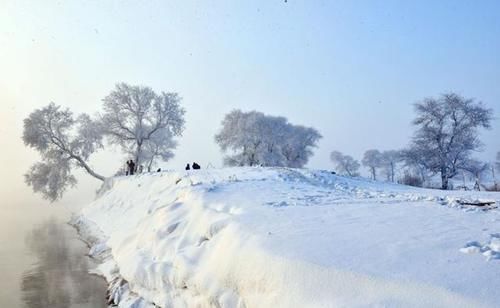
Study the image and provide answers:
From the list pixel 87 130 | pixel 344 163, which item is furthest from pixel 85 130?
pixel 344 163

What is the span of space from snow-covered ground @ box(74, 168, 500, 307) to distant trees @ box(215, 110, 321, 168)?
1692 inches

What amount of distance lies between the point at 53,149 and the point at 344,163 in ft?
201

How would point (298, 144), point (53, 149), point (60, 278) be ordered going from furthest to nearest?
point (298, 144)
point (53, 149)
point (60, 278)

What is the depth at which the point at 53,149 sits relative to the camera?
3347 centimetres

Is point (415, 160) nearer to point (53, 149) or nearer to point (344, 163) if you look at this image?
point (53, 149)

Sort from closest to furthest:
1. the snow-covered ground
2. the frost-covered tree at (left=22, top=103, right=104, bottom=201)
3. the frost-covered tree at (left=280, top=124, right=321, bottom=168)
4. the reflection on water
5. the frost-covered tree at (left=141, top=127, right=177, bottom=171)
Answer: the snow-covered ground → the reflection on water → the frost-covered tree at (left=22, top=103, right=104, bottom=201) → the frost-covered tree at (left=141, top=127, right=177, bottom=171) → the frost-covered tree at (left=280, top=124, right=321, bottom=168)

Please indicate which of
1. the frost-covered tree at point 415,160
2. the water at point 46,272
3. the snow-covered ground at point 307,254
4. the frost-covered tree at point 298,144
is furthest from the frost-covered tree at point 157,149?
the snow-covered ground at point 307,254

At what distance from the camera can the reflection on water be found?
326 inches

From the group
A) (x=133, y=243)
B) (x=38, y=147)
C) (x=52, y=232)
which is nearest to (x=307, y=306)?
(x=133, y=243)

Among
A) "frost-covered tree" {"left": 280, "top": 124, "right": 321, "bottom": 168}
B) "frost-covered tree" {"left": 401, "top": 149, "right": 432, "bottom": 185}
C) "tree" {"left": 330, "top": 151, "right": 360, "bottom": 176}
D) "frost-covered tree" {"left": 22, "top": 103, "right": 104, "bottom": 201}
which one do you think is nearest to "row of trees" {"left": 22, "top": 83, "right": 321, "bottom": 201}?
"frost-covered tree" {"left": 22, "top": 103, "right": 104, "bottom": 201}

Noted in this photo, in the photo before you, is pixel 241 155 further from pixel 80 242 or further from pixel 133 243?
pixel 133 243

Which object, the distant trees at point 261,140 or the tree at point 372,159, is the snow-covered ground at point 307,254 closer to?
the distant trees at point 261,140

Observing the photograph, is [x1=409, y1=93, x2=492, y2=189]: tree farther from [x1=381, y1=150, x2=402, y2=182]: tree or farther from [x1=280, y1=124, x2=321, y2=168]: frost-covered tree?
[x1=381, y1=150, x2=402, y2=182]: tree

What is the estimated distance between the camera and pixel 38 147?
110ft
